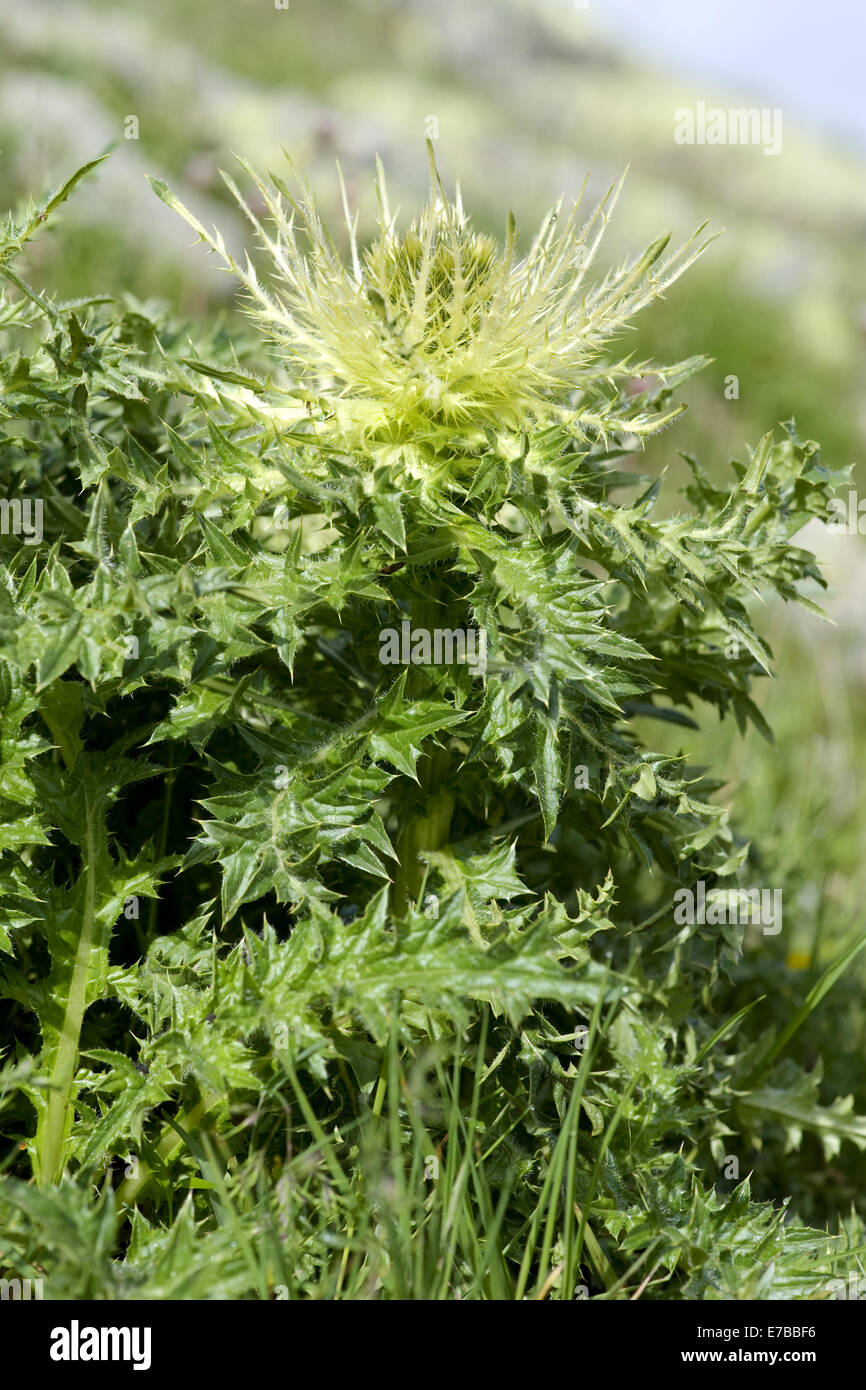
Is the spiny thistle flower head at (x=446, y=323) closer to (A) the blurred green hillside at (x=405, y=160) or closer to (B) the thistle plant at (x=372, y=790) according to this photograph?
(B) the thistle plant at (x=372, y=790)

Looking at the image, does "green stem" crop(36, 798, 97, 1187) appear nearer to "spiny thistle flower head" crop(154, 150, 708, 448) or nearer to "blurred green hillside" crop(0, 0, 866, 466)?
"spiny thistle flower head" crop(154, 150, 708, 448)

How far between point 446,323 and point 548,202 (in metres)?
11.2

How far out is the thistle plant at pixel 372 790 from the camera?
5.36 feet

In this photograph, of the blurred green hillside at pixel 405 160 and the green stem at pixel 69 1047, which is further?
the blurred green hillside at pixel 405 160

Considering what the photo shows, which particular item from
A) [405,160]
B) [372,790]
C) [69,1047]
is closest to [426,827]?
[372,790]

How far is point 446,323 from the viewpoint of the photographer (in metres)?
1.85

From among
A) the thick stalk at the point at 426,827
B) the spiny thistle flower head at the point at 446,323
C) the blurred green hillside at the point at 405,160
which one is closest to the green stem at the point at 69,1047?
the thick stalk at the point at 426,827

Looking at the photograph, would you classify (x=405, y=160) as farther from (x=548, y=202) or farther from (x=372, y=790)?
(x=372, y=790)

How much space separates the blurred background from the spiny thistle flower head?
0.48 metres

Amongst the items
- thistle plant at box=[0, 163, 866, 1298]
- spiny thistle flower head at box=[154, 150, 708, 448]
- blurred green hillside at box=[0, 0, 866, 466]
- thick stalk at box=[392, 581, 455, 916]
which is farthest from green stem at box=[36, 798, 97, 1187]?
blurred green hillside at box=[0, 0, 866, 466]

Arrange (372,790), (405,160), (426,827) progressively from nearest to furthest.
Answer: (372,790) < (426,827) < (405,160)
